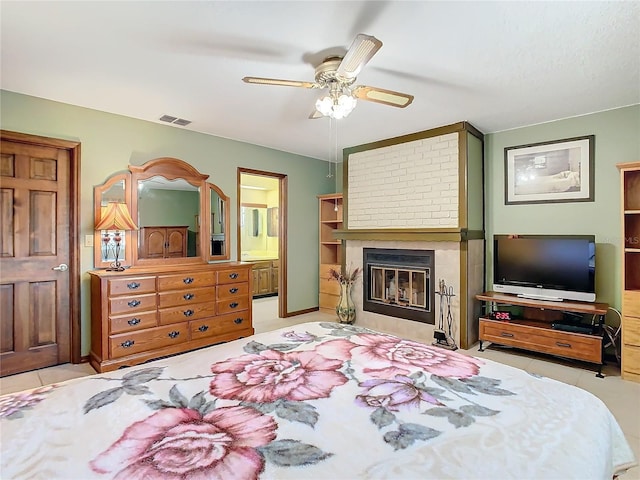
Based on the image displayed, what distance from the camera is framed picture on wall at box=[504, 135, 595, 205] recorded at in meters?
3.63

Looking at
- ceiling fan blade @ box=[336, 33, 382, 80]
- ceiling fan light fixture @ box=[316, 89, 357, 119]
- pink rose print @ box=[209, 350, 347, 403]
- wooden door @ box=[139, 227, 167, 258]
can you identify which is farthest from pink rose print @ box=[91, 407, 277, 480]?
wooden door @ box=[139, 227, 167, 258]

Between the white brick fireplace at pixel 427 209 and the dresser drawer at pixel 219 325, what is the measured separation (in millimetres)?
1619

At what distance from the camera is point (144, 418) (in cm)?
111

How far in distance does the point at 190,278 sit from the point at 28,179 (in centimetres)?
168

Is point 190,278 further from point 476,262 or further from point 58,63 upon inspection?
point 476,262

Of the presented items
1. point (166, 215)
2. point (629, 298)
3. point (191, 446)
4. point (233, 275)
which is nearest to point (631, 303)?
point (629, 298)

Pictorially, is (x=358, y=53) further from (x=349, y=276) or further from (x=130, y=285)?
(x=349, y=276)

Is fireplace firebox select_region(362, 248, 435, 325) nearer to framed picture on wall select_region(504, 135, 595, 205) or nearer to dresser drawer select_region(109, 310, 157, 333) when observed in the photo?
framed picture on wall select_region(504, 135, 595, 205)

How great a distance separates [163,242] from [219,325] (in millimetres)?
1140

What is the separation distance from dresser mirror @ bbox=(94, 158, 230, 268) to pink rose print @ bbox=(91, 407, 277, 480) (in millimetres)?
3037

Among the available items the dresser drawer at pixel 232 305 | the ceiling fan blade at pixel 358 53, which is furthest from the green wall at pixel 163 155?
the ceiling fan blade at pixel 358 53

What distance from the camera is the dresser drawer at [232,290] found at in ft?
12.9

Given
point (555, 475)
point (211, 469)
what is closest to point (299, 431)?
point (211, 469)

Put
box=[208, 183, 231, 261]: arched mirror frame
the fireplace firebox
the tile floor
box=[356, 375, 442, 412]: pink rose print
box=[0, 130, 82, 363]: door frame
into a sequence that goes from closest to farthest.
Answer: box=[356, 375, 442, 412]: pink rose print → the tile floor → box=[0, 130, 82, 363]: door frame → the fireplace firebox → box=[208, 183, 231, 261]: arched mirror frame
